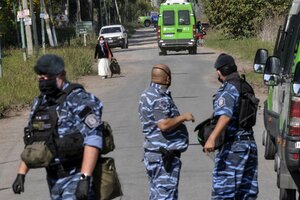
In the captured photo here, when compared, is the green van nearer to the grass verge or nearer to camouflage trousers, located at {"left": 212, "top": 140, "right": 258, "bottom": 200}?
the grass verge

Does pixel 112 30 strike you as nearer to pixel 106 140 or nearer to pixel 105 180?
pixel 106 140

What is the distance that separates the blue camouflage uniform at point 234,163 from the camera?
6.55 metres

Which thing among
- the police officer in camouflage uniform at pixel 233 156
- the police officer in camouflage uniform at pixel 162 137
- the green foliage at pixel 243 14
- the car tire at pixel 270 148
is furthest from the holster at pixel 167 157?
the green foliage at pixel 243 14

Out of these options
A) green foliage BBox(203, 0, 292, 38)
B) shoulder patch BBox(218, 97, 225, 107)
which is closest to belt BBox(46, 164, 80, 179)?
shoulder patch BBox(218, 97, 225, 107)

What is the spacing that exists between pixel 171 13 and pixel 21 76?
18617 mm

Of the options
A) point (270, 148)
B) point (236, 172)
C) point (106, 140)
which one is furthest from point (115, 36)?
point (106, 140)

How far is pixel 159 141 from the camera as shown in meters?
6.52

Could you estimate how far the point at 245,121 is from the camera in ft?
21.6

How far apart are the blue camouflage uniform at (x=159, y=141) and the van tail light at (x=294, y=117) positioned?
3.02 feet

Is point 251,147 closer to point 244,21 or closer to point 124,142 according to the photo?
point 124,142

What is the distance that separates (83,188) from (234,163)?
211 cm

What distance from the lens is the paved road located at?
30.5ft

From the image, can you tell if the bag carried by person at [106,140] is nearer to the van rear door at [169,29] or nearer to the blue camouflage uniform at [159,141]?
the blue camouflage uniform at [159,141]

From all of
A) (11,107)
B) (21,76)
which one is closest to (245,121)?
(11,107)
